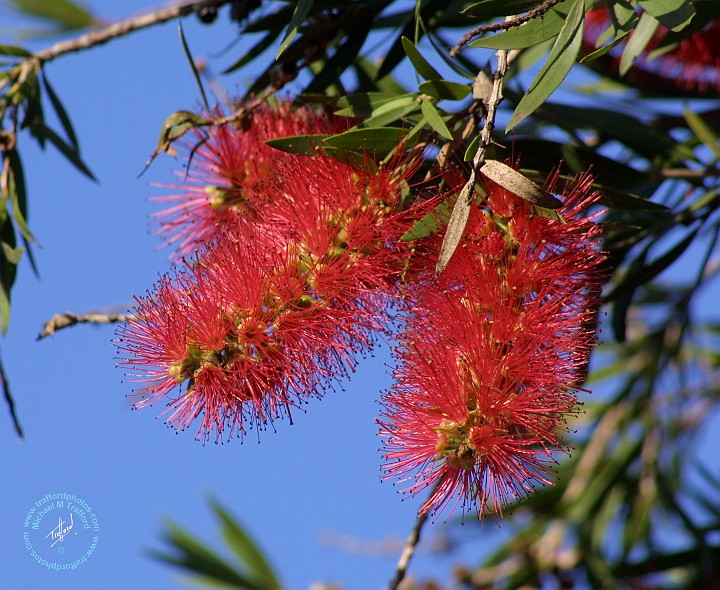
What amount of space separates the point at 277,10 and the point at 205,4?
7.2 inches

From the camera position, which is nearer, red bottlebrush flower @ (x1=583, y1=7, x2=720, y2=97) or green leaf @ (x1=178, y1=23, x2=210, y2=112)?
green leaf @ (x1=178, y1=23, x2=210, y2=112)

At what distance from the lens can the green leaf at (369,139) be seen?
4.85ft

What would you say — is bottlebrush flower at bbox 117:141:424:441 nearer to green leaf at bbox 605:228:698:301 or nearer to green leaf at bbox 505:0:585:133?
green leaf at bbox 505:0:585:133

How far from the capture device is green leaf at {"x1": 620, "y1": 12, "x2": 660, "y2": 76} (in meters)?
1.69

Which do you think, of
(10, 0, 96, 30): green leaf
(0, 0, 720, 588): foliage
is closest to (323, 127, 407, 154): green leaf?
(0, 0, 720, 588): foliage

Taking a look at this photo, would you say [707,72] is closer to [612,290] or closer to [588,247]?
[612,290]

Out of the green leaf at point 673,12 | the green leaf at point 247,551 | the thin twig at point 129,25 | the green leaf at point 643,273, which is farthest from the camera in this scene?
the green leaf at point 247,551

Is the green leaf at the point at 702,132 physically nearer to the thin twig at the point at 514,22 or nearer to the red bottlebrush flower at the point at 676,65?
the red bottlebrush flower at the point at 676,65

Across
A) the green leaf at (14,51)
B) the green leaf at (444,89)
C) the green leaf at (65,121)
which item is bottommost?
the green leaf at (444,89)

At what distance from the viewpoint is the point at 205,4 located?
206cm

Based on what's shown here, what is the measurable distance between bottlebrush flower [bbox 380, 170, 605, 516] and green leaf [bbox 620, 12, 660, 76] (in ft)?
1.18

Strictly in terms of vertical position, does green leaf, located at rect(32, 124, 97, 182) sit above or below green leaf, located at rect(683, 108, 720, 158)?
above

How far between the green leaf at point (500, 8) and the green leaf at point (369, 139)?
215 millimetres

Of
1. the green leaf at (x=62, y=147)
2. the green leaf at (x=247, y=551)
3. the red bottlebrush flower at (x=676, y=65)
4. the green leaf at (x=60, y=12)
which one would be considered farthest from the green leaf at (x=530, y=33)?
the green leaf at (x=247, y=551)
